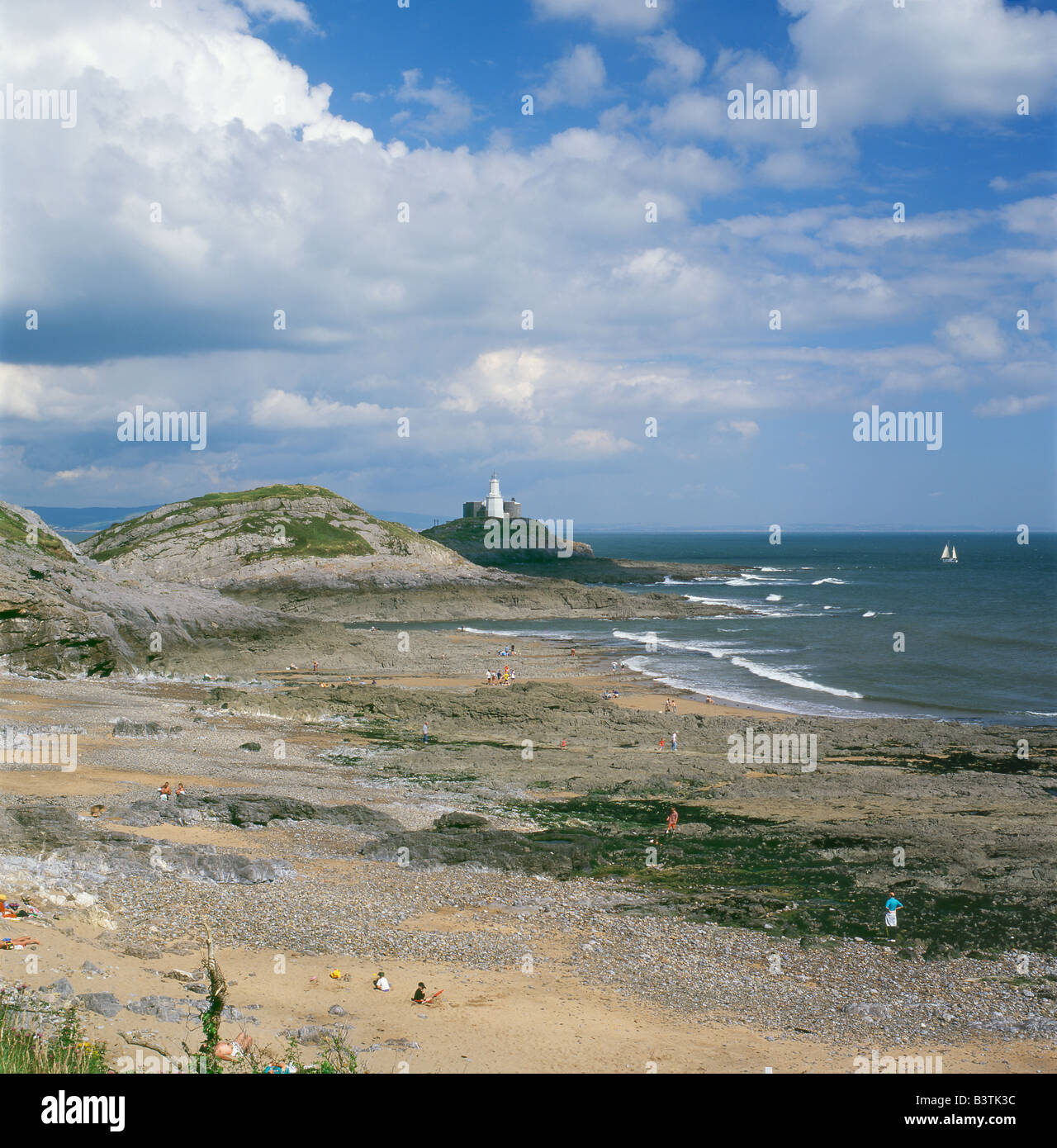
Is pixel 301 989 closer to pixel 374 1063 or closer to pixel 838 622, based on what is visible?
pixel 374 1063

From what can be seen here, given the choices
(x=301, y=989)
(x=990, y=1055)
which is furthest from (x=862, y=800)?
(x=301, y=989)

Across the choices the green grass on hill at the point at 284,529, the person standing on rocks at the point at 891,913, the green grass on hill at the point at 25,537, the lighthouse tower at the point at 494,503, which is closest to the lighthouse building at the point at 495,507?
the lighthouse tower at the point at 494,503

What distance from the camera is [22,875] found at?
16359 millimetres

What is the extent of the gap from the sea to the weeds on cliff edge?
36346 mm

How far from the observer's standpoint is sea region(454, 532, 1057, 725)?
44.8 meters

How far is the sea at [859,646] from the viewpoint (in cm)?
4481

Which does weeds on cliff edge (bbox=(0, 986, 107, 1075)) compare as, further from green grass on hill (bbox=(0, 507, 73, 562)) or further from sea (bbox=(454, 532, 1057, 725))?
green grass on hill (bbox=(0, 507, 73, 562))

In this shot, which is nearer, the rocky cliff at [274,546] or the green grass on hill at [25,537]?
the green grass on hill at [25,537]

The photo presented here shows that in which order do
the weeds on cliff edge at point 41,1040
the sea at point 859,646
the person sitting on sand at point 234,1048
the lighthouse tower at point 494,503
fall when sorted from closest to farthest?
the weeds on cliff edge at point 41,1040
the person sitting on sand at point 234,1048
the sea at point 859,646
the lighthouse tower at point 494,503

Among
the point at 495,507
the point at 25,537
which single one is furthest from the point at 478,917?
the point at 495,507

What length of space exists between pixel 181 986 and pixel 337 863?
6.50 meters

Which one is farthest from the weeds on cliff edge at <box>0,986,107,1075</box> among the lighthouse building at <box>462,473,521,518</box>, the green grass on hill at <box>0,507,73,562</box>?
the lighthouse building at <box>462,473,521,518</box>

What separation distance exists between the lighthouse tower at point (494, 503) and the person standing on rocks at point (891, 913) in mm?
149944

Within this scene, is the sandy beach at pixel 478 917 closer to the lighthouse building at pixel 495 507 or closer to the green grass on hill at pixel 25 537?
the green grass on hill at pixel 25 537
